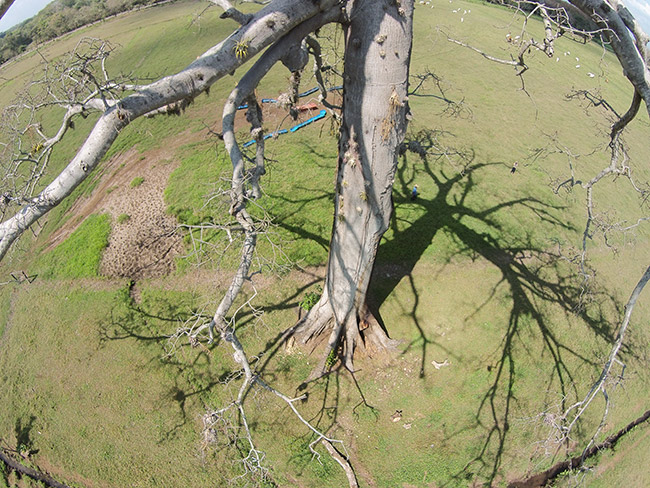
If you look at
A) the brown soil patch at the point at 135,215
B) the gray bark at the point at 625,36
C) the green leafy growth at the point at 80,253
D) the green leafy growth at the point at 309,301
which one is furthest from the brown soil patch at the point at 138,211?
the gray bark at the point at 625,36

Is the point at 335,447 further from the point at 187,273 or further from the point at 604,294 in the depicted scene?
the point at 604,294

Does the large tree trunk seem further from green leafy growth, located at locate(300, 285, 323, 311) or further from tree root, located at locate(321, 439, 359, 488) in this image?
tree root, located at locate(321, 439, 359, 488)

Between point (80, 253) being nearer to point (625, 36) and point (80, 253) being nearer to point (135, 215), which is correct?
point (135, 215)

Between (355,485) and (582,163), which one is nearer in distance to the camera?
(355,485)

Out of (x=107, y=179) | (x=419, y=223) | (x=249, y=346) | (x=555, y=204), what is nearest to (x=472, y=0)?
(x=555, y=204)

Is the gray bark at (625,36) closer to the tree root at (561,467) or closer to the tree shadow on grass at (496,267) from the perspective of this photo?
the tree shadow on grass at (496,267)

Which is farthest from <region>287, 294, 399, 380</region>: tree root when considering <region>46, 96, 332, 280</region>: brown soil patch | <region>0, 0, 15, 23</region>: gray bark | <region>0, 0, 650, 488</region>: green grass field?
<region>0, 0, 15, 23</region>: gray bark
